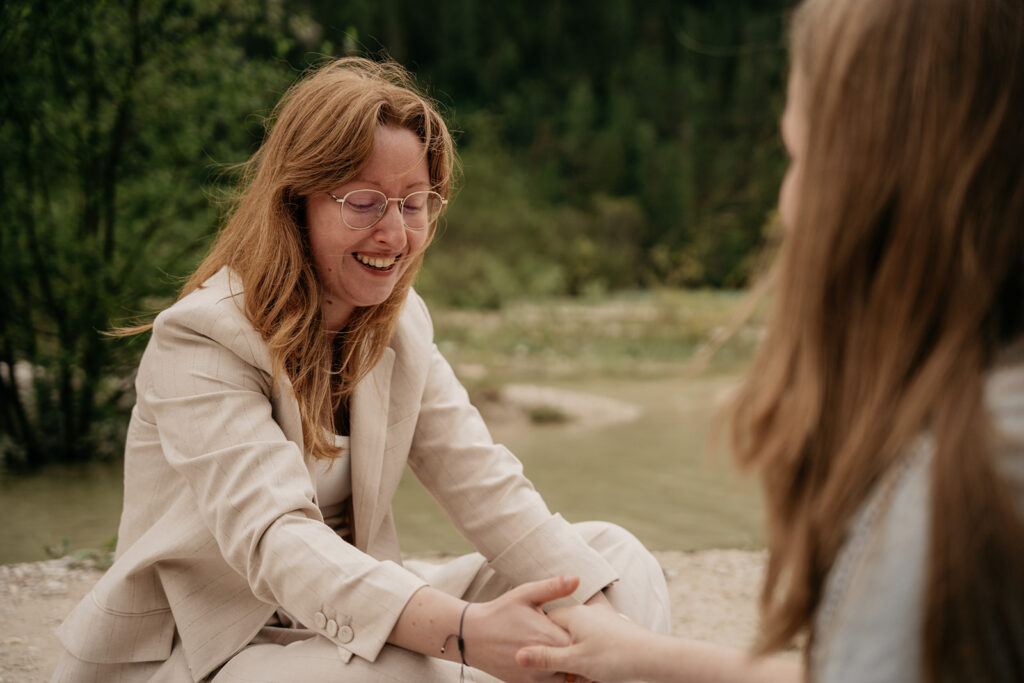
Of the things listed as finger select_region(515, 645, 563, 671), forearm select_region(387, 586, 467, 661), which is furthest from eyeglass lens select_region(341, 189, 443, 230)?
finger select_region(515, 645, 563, 671)

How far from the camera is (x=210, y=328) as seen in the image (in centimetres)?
186

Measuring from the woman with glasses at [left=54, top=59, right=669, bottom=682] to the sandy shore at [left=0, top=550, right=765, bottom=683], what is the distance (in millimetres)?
953

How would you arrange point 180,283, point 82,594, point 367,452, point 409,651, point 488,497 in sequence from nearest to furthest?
1. point 409,651
2. point 367,452
3. point 488,497
4. point 82,594
5. point 180,283

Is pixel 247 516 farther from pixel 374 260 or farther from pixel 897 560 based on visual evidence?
pixel 897 560

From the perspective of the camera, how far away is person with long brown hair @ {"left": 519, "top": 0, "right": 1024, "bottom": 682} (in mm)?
833

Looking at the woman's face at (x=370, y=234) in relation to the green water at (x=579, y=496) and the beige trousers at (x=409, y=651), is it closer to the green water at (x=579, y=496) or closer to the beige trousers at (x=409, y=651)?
the beige trousers at (x=409, y=651)

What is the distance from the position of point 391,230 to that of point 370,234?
0.04m

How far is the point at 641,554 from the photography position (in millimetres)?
2191

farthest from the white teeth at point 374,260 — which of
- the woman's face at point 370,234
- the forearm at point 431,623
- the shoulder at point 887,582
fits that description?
the shoulder at point 887,582

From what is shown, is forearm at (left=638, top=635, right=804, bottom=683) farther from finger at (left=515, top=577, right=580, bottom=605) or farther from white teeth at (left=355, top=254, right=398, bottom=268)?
white teeth at (left=355, top=254, right=398, bottom=268)

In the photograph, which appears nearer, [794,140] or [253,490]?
[794,140]

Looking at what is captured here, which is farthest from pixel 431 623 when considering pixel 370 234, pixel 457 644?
pixel 370 234

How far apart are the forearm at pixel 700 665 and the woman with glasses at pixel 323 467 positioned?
0.21 m

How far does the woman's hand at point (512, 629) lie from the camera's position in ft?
5.59
